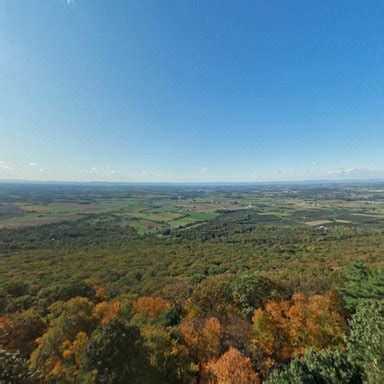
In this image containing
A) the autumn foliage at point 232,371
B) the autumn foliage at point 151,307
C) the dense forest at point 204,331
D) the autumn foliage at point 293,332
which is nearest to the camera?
the dense forest at point 204,331

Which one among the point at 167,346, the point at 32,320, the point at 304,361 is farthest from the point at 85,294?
the point at 304,361

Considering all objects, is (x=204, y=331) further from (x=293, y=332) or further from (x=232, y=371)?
(x=293, y=332)

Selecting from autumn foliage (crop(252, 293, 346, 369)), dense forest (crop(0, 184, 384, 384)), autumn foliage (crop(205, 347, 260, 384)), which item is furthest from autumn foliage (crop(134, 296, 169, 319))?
autumn foliage (crop(252, 293, 346, 369))

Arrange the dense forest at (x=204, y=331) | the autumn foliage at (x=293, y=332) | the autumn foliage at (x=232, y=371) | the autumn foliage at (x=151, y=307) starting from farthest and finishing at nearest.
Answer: the autumn foliage at (x=151, y=307)
the autumn foliage at (x=293, y=332)
the autumn foliage at (x=232, y=371)
the dense forest at (x=204, y=331)

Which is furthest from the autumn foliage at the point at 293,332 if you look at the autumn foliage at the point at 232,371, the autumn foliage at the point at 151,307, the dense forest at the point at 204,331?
the autumn foliage at the point at 151,307

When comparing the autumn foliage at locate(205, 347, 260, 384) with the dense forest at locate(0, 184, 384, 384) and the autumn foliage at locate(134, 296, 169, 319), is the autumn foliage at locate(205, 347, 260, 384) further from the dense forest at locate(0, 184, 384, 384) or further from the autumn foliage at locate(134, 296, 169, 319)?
the autumn foliage at locate(134, 296, 169, 319)

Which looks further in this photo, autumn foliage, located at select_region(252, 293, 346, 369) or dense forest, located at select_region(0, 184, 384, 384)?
autumn foliage, located at select_region(252, 293, 346, 369)

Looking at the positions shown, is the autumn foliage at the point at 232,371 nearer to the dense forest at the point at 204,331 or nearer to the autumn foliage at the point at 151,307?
the dense forest at the point at 204,331

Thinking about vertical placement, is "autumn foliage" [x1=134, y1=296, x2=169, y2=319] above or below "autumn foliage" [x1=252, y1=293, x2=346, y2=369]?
below

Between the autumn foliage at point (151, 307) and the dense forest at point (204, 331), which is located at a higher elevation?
the dense forest at point (204, 331)

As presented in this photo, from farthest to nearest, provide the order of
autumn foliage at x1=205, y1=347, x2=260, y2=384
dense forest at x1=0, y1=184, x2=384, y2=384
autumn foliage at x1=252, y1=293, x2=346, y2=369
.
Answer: autumn foliage at x1=252, y1=293, x2=346, y2=369 < autumn foliage at x1=205, y1=347, x2=260, y2=384 < dense forest at x1=0, y1=184, x2=384, y2=384

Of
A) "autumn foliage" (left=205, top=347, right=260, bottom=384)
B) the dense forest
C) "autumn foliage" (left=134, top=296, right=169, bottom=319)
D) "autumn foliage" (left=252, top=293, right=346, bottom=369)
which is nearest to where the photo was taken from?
the dense forest
